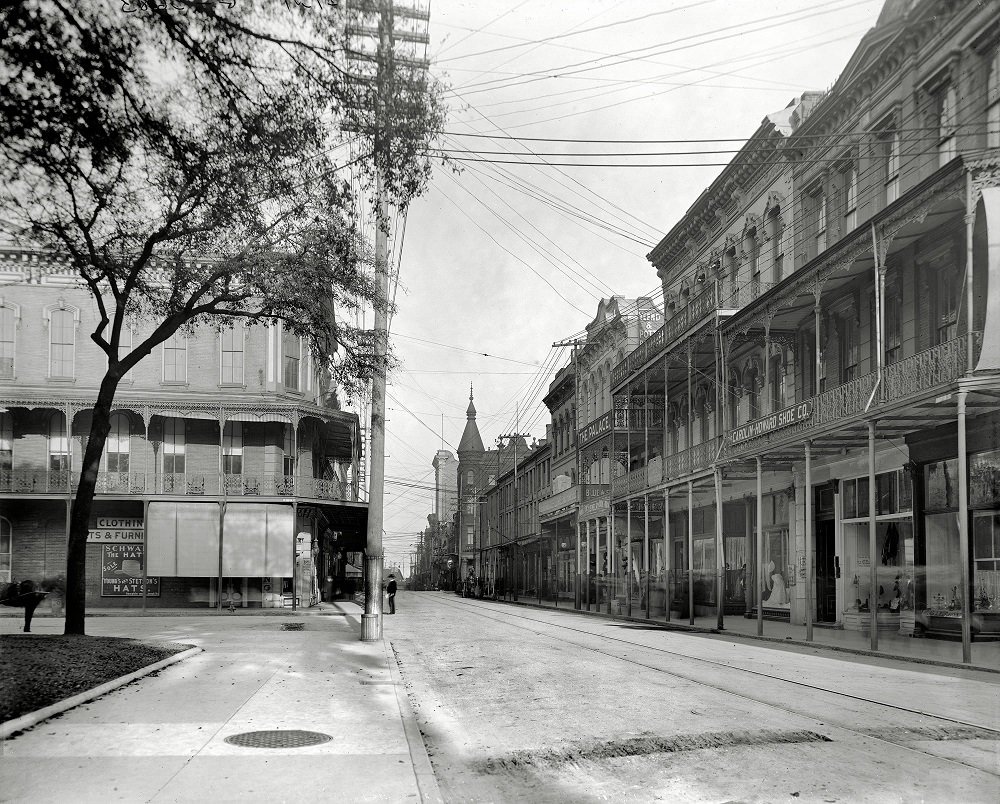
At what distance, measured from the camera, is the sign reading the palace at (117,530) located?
116 ft

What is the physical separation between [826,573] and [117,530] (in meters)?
24.9

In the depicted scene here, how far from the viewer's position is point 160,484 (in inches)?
1391

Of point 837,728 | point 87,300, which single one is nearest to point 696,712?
point 837,728

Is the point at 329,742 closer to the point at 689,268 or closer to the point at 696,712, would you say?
the point at 696,712

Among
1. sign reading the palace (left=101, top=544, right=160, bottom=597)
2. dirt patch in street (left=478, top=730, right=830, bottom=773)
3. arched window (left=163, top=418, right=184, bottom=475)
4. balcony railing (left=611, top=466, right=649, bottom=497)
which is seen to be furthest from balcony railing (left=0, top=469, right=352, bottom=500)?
dirt patch in street (left=478, top=730, right=830, bottom=773)

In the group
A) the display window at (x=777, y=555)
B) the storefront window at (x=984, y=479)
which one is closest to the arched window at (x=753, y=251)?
the display window at (x=777, y=555)

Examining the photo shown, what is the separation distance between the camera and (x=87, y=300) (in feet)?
118

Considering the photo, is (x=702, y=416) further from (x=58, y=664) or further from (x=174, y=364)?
(x=58, y=664)

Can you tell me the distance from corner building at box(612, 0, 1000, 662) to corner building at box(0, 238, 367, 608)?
44.8 ft

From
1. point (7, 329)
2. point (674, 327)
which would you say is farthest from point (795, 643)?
point (7, 329)

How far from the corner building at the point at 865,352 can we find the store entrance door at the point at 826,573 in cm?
6

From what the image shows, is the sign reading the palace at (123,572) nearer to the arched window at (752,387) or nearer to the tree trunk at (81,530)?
the tree trunk at (81,530)

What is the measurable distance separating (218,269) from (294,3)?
8319 millimetres

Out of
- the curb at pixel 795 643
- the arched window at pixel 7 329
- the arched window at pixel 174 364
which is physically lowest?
the curb at pixel 795 643
